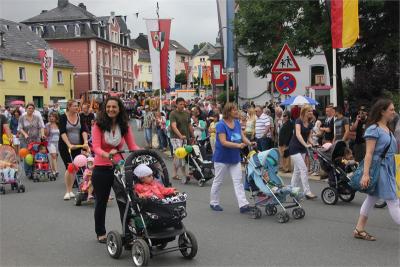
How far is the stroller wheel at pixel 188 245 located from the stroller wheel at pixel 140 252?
532 mm

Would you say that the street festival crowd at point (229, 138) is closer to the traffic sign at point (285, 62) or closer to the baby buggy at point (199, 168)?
the baby buggy at point (199, 168)

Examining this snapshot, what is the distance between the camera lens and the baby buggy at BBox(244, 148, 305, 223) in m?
8.27

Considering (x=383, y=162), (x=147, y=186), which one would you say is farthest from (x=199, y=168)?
(x=147, y=186)

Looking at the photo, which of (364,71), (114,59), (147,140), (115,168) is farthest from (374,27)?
(114,59)

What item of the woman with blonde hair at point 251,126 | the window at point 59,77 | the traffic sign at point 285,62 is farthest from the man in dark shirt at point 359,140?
the window at point 59,77

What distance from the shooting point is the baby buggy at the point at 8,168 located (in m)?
11.2

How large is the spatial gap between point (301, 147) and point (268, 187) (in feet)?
5.50

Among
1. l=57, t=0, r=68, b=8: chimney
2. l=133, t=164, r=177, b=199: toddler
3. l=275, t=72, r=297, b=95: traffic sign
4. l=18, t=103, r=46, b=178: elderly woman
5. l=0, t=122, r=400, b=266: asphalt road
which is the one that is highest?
l=57, t=0, r=68, b=8: chimney

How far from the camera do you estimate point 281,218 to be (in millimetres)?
7984

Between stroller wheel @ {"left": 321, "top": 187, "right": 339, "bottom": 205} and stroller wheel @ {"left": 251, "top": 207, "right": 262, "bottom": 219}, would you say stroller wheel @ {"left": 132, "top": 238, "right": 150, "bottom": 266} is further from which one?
stroller wheel @ {"left": 321, "top": 187, "right": 339, "bottom": 205}

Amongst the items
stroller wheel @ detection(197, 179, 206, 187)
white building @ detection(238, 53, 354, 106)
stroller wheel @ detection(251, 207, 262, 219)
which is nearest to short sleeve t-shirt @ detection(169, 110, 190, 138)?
stroller wheel @ detection(197, 179, 206, 187)

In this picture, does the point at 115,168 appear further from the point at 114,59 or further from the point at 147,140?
the point at 114,59

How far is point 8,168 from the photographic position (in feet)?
36.7

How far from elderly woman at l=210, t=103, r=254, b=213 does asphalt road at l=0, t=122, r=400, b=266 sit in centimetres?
43
